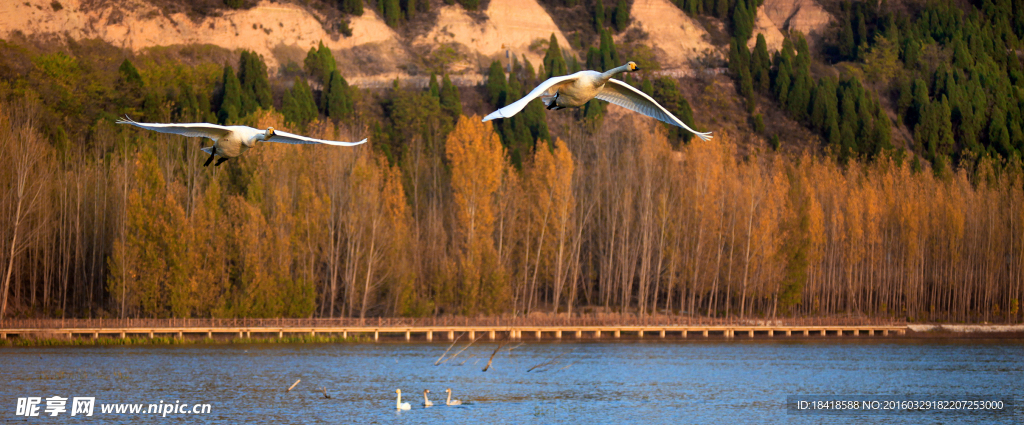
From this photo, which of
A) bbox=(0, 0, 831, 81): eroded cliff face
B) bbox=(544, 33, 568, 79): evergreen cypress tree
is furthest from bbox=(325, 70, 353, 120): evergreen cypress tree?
bbox=(544, 33, 568, 79): evergreen cypress tree

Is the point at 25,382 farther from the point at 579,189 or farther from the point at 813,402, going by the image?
the point at 579,189

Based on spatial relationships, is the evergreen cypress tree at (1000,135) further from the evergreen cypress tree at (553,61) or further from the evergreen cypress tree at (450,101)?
the evergreen cypress tree at (450,101)

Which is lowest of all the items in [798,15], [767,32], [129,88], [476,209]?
[476,209]

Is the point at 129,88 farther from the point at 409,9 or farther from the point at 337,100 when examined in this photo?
the point at 409,9

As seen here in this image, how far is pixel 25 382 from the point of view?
2719 cm

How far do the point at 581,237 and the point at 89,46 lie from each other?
157ft

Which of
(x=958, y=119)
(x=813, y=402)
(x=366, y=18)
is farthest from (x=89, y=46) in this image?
(x=958, y=119)

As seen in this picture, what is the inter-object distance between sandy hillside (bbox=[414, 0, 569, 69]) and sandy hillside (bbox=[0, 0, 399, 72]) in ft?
17.6

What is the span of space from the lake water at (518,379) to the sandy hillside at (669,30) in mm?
63374

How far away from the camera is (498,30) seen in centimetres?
9938

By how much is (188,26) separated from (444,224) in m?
47.6

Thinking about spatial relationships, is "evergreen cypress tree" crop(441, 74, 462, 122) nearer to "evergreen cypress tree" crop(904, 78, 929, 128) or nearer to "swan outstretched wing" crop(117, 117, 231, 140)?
"evergreen cypress tree" crop(904, 78, 929, 128)

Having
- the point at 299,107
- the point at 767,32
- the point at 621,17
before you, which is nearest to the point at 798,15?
the point at 767,32

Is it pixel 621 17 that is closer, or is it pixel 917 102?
pixel 917 102
